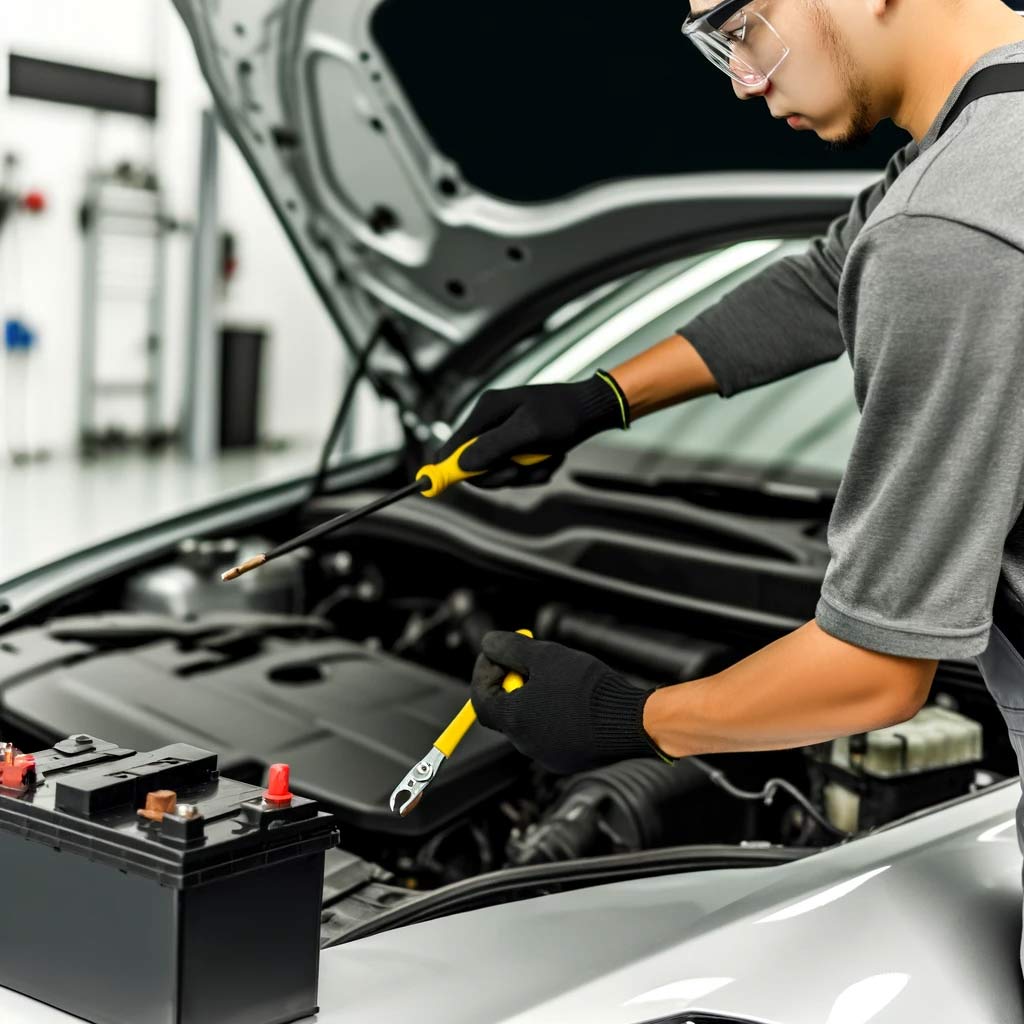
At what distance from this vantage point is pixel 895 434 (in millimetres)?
817

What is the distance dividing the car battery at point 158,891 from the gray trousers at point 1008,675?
1.63 ft

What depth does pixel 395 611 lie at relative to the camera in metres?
2.21

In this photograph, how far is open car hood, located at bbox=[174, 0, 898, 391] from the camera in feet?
5.80

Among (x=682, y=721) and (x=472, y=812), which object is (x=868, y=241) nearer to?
(x=682, y=721)

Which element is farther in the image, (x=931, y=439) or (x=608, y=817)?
(x=608, y=817)

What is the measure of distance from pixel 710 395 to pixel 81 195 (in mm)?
5796

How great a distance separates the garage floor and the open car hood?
9.72 feet

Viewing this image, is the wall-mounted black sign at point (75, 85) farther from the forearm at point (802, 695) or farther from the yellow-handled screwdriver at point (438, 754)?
the forearm at point (802, 695)

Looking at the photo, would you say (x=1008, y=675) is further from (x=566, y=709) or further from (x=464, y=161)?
(x=464, y=161)

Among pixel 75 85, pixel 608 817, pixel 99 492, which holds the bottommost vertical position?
pixel 99 492

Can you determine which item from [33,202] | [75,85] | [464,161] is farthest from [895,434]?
[33,202]

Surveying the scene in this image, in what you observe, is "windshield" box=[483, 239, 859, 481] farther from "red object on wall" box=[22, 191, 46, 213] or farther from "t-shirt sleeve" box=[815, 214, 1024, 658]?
"red object on wall" box=[22, 191, 46, 213]

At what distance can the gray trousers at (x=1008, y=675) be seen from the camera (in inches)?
36.4

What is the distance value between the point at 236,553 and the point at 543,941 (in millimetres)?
1339
